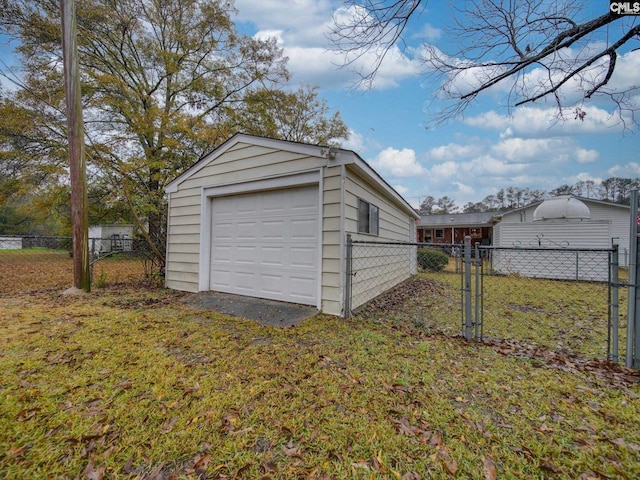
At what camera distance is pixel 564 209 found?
11.5m

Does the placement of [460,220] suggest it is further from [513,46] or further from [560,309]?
[513,46]

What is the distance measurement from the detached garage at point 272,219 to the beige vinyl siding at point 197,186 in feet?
0.07

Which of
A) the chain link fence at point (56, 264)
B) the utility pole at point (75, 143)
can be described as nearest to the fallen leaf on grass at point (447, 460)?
the utility pole at point (75, 143)

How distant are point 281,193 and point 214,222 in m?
1.98

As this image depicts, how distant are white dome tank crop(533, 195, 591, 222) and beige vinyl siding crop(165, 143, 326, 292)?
1238 centimetres

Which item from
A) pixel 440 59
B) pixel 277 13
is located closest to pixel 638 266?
pixel 440 59

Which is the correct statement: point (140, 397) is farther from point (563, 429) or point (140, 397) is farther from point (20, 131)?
point (20, 131)

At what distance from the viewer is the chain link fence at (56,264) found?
7188 mm

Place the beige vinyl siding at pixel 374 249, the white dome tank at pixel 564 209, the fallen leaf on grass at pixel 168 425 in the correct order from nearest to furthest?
the fallen leaf on grass at pixel 168 425 < the beige vinyl siding at pixel 374 249 < the white dome tank at pixel 564 209

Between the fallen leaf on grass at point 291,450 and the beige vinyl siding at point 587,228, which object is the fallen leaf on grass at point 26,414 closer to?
the fallen leaf on grass at point 291,450

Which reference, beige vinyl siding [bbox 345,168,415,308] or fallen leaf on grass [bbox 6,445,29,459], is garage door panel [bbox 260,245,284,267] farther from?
fallen leaf on grass [bbox 6,445,29,459]

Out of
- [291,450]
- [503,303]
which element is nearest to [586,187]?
[503,303]

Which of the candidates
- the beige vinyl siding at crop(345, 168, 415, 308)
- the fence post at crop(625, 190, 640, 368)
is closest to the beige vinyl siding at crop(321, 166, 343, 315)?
the beige vinyl siding at crop(345, 168, 415, 308)

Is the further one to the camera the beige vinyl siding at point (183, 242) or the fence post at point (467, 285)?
the beige vinyl siding at point (183, 242)
